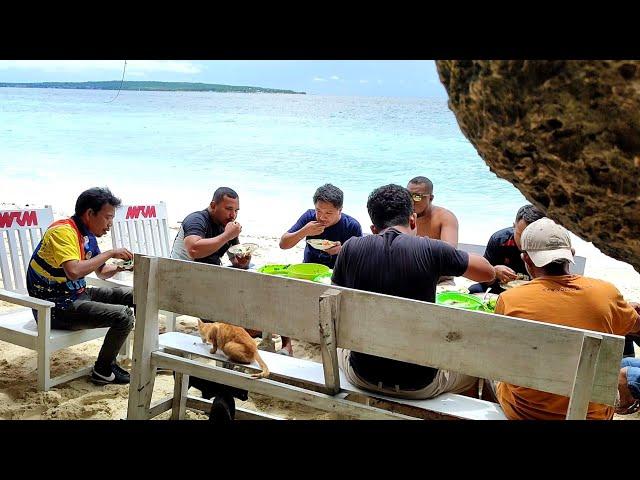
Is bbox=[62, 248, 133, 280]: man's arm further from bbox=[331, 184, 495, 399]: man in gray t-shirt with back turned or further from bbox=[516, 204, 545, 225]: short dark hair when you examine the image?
bbox=[516, 204, 545, 225]: short dark hair

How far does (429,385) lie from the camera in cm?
281

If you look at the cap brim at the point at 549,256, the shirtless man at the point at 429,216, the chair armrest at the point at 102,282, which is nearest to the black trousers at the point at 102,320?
the chair armrest at the point at 102,282

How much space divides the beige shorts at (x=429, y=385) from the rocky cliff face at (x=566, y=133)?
1.34m

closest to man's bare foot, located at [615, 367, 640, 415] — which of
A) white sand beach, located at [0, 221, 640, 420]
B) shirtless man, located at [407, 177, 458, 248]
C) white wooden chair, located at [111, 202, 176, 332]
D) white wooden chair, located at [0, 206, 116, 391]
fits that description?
white sand beach, located at [0, 221, 640, 420]

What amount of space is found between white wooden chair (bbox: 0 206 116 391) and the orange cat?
1.37 meters

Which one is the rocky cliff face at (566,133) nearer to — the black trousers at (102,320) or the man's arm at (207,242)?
the man's arm at (207,242)

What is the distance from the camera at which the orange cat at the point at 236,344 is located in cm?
307

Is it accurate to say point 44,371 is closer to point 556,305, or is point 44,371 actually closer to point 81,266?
point 81,266

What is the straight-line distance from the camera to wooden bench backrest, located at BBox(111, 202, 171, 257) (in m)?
5.36

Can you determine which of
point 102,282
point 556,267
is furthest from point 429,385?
point 102,282

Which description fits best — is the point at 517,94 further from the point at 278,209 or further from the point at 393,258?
the point at 278,209

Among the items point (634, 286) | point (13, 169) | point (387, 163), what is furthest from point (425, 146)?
point (634, 286)

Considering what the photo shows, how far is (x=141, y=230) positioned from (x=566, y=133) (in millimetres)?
4809

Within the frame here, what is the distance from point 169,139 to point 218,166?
350 inches
